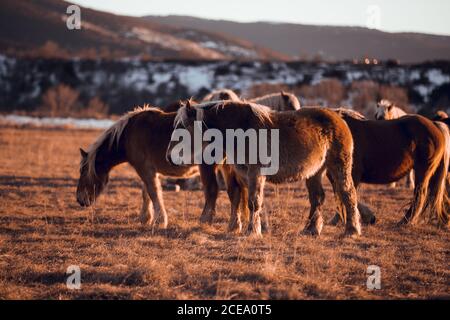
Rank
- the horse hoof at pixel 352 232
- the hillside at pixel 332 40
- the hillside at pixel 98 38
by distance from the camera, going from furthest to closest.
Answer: the hillside at pixel 98 38, the hillside at pixel 332 40, the horse hoof at pixel 352 232

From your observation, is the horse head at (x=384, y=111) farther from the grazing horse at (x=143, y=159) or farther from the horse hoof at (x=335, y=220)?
the grazing horse at (x=143, y=159)

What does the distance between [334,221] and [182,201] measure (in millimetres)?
3580

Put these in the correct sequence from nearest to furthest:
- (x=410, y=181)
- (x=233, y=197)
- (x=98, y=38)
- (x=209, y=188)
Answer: (x=233, y=197) → (x=209, y=188) → (x=410, y=181) → (x=98, y=38)

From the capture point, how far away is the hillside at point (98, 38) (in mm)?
66875

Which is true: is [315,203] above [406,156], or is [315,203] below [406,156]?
below

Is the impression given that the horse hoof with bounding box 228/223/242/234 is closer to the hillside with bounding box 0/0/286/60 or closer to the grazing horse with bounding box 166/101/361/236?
the grazing horse with bounding box 166/101/361/236

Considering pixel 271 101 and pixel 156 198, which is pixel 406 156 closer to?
pixel 271 101

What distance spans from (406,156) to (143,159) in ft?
15.1

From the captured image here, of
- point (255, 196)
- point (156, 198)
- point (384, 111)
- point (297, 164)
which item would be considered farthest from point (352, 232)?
point (384, 111)

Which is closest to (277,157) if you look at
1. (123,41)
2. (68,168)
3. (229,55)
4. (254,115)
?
(254,115)

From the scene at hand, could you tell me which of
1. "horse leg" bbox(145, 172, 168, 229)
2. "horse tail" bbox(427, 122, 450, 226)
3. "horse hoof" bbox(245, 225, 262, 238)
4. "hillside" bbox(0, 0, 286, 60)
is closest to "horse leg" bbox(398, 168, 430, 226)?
"horse tail" bbox(427, 122, 450, 226)

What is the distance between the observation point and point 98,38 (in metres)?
77.6

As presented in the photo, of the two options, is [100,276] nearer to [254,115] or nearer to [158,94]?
[254,115]

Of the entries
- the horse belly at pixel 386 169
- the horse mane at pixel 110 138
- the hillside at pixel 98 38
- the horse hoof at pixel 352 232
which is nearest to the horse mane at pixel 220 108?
the horse mane at pixel 110 138
